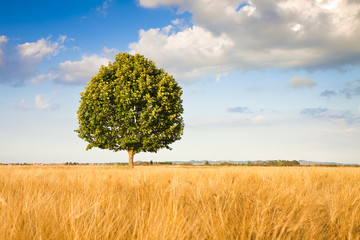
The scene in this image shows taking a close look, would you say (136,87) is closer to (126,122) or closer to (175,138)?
(126,122)

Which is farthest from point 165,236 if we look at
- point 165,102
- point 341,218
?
point 165,102

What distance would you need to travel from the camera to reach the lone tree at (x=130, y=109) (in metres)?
21.8

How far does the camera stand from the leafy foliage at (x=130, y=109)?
2183 centimetres

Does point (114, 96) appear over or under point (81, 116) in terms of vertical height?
over

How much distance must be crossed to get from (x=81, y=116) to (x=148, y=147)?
6298mm

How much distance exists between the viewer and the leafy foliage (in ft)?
71.6

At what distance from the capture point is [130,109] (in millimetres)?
21812

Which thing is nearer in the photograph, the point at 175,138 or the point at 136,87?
the point at 136,87

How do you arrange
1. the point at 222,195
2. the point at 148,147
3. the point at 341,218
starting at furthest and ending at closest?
the point at 148,147
the point at 222,195
the point at 341,218

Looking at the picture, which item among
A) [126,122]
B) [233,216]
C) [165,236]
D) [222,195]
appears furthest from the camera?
[126,122]

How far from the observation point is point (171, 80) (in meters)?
24.3

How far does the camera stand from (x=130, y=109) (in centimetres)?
2181

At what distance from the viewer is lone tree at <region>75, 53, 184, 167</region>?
2184 cm

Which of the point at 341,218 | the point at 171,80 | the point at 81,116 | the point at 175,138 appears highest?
the point at 171,80
